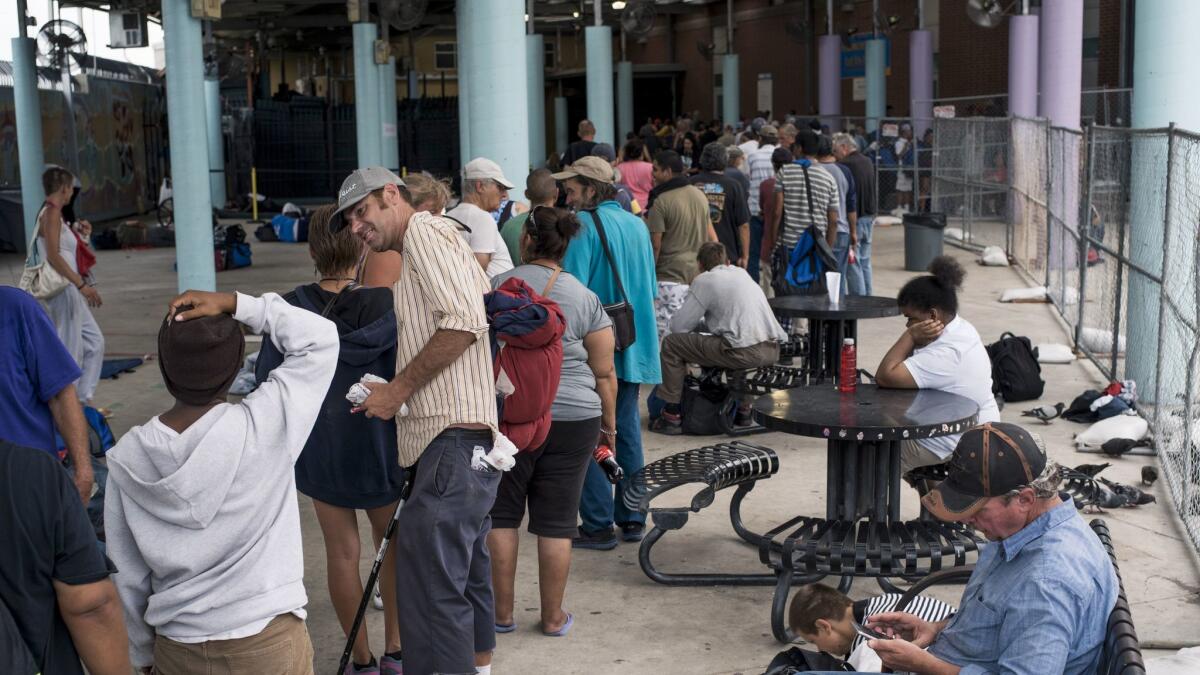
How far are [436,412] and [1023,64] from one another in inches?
769

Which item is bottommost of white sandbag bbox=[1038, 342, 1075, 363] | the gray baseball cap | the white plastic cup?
white sandbag bbox=[1038, 342, 1075, 363]

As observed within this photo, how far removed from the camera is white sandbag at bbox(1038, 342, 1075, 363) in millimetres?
10812

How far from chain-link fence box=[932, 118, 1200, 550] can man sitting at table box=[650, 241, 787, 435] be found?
2.36m

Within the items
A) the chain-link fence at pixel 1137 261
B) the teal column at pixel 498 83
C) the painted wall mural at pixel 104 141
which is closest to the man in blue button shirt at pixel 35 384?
the chain-link fence at pixel 1137 261

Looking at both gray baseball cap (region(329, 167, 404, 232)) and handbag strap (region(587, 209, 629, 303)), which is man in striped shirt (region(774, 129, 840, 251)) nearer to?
handbag strap (region(587, 209, 629, 303))

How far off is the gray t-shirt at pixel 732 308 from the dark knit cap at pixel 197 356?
5503mm

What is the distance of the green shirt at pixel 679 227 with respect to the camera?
939 cm

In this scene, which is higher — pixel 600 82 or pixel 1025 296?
pixel 600 82

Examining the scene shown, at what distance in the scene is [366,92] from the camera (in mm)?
24719

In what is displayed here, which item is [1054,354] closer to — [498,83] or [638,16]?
[498,83]

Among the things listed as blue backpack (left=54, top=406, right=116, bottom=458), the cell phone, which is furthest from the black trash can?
the cell phone

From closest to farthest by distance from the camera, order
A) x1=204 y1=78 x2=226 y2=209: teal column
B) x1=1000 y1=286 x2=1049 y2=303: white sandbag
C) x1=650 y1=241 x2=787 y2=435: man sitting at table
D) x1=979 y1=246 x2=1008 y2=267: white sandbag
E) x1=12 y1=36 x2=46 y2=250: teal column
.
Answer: x1=650 y1=241 x2=787 y2=435: man sitting at table
x1=1000 y1=286 x2=1049 y2=303: white sandbag
x1=979 y1=246 x2=1008 y2=267: white sandbag
x1=12 y1=36 x2=46 y2=250: teal column
x1=204 y1=78 x2=226 y2=209: teal column

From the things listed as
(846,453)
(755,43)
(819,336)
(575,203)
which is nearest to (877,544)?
(846,453)

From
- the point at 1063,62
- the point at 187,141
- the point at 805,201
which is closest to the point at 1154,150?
the point at 805,201
